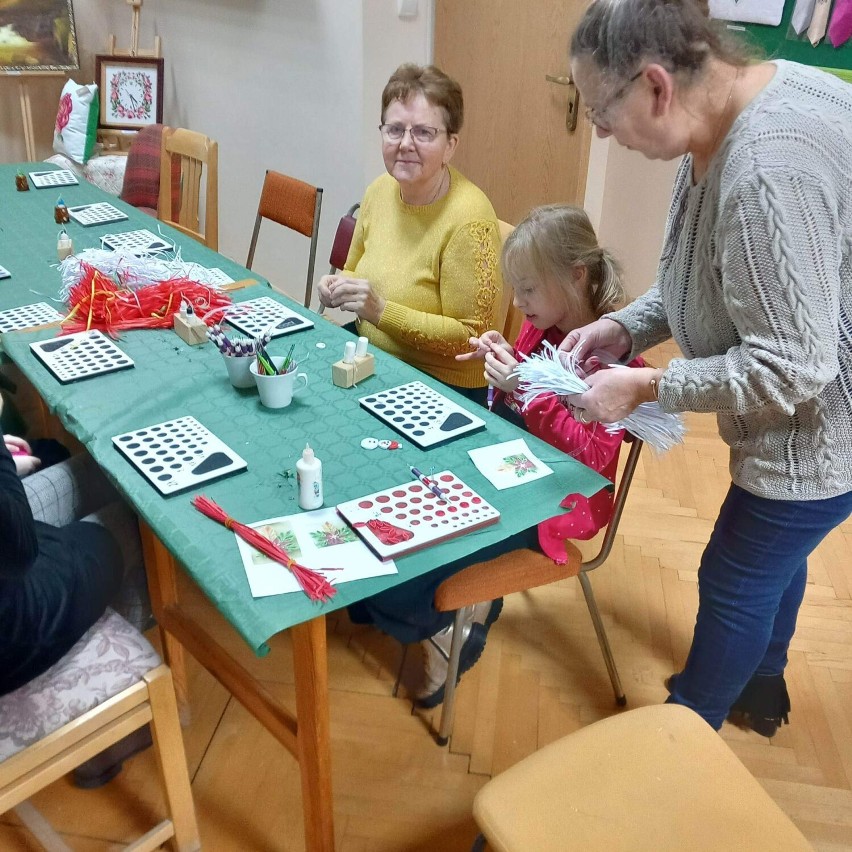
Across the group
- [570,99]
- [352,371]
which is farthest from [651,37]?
[570,99]

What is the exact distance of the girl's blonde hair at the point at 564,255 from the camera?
158 cm

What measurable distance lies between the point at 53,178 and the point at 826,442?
9.33 ft

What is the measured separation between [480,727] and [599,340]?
3.05 ft

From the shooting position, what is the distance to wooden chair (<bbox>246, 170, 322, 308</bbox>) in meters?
2.68

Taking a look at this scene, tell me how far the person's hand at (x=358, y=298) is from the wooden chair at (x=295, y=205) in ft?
2.27

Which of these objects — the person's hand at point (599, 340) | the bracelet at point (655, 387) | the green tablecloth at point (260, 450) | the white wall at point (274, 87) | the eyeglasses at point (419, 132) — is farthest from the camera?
the white wall at point (274, 87)

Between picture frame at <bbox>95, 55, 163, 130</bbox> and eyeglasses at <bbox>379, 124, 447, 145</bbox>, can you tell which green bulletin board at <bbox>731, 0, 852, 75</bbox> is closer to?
eyeglasses at <bbox>379, 124, 447, 145</bbox>

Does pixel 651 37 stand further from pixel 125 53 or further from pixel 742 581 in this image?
pixel 125 53

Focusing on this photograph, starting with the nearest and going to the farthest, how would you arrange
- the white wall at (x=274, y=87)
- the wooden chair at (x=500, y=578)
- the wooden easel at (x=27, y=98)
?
the wooden chair at (x=500, y=578) → the white wall at (x=274, y=87) → the wooden easel at (x=27, y=98)

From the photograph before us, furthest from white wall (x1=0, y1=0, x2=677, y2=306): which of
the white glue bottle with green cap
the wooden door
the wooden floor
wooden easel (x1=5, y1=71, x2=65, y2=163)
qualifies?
the white glue bottle with green cap

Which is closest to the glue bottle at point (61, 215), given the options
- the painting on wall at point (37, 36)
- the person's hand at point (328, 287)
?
the person's hand at point (328, 287)

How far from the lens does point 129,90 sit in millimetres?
4320

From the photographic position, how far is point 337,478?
4.31 feet

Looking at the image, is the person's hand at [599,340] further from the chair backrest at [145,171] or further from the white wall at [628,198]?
the chair backrest at [145,171]
